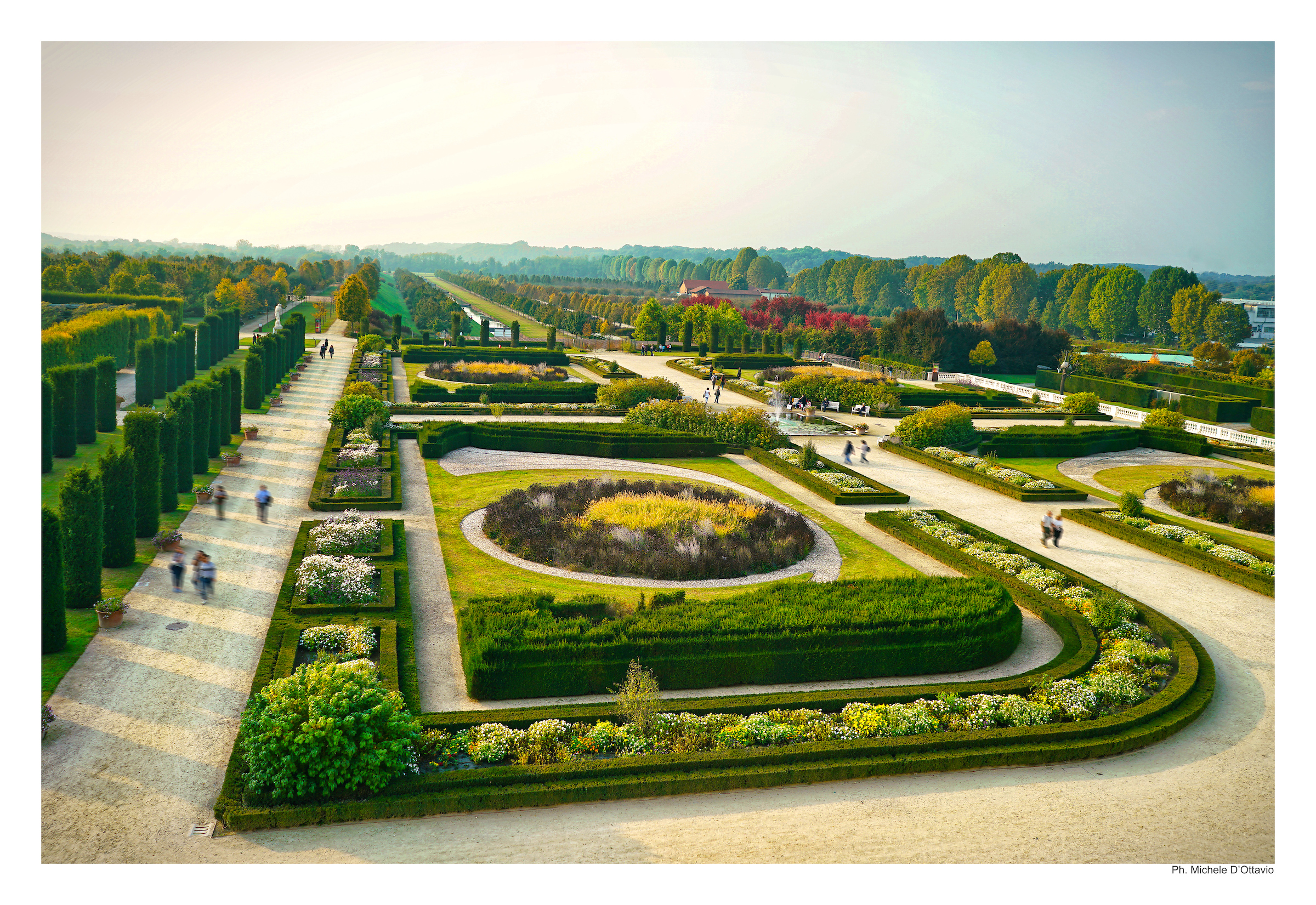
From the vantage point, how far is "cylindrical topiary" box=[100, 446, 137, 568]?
18000 mm

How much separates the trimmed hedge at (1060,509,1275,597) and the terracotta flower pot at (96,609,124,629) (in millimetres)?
22927

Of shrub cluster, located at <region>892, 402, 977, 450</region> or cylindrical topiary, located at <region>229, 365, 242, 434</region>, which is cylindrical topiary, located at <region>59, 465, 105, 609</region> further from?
shrub cluster, located at <region>892, 402, 977, 450</region>

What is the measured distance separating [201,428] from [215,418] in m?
2.01

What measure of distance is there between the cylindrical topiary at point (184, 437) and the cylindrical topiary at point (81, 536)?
8.39m

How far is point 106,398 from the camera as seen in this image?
102 feet

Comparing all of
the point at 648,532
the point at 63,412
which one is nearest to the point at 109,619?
the point at 648,532

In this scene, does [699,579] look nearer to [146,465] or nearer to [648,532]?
[648,532]

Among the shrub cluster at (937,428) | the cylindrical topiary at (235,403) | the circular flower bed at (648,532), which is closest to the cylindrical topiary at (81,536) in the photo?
the circular flower bed at (648,532)

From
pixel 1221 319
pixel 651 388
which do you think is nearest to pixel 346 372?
pixel 651 388

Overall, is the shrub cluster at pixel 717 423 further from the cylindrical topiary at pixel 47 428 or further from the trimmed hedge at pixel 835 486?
the cylindrical topiary at pixel 47 428

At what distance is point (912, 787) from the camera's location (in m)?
11.8

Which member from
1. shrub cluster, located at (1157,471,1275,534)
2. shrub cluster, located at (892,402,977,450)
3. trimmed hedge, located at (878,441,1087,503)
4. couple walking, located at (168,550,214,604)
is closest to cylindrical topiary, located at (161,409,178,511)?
couple walking, located at (168,550,214,604)

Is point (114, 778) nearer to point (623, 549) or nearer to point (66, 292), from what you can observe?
point (623, 549)

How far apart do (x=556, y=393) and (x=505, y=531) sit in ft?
78.0
